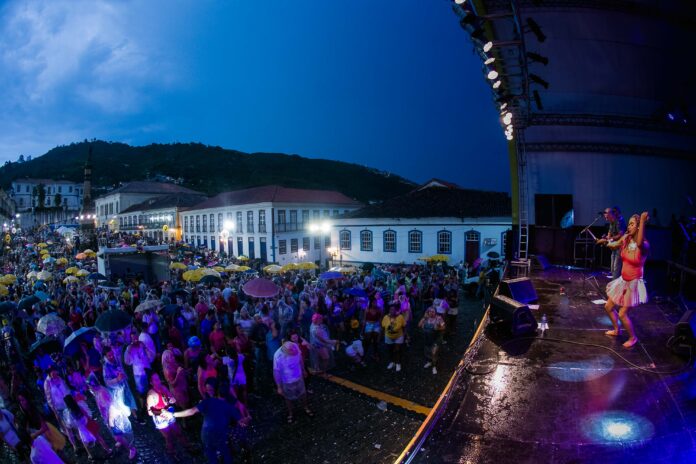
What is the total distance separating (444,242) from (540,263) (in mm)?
16757

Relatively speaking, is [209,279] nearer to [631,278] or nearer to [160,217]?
[631,278]

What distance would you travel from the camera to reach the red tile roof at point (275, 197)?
40.6m

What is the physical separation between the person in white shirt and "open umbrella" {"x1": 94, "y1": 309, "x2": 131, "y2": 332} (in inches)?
160

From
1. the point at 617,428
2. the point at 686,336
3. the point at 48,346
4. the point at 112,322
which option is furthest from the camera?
the point at 112,322

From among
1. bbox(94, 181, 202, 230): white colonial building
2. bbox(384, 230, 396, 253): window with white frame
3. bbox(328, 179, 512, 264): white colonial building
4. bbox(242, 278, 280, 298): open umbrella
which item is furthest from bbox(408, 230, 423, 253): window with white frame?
bbox(94, 181, 202, 230): white colonial building

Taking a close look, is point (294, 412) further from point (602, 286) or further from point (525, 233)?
point (525, 233)

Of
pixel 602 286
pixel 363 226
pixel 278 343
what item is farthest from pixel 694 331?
pixel 363 226

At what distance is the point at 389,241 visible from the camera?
100 feet

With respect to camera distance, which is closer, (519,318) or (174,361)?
(519,318)

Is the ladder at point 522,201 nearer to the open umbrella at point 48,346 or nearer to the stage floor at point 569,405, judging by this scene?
the stage floor at point 569,405

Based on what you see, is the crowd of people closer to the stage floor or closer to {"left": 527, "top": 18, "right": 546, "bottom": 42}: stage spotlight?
the stage floor

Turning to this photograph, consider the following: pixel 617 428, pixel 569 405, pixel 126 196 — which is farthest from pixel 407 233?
pixel 126 196

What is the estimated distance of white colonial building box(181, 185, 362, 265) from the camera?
1553 inches

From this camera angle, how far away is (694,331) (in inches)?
162
